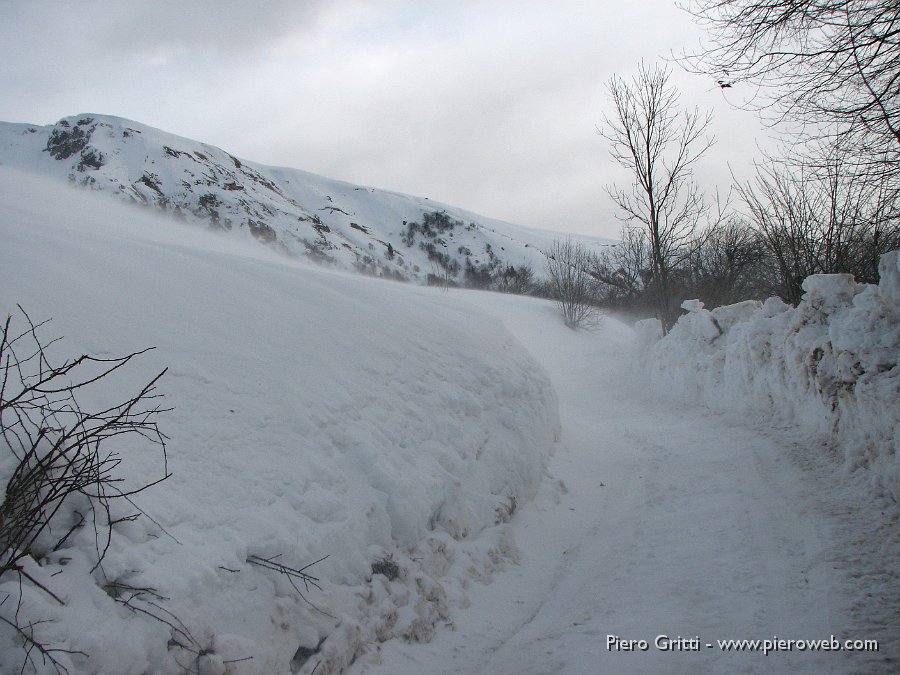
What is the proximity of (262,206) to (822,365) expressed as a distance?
66.6 meters

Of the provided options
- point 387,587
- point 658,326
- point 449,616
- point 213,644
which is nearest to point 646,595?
point 449,616

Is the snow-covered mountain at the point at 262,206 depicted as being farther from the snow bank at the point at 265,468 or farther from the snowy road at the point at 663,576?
the snow bank at the point at 265,468

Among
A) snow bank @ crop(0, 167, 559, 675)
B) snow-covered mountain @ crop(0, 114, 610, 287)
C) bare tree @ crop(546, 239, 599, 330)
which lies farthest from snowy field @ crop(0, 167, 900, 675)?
snow-covered mountain @ crop(0, 114, 610, 287)

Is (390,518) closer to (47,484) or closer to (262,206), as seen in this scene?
(47,484)

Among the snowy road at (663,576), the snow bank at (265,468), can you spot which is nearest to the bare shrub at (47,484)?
the snow bank at (265,468)

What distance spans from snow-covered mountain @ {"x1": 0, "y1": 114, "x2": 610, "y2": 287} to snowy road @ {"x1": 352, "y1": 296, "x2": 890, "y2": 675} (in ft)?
127

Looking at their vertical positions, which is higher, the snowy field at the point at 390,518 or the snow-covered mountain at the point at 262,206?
the snow-covered mountain at the point at 262,206

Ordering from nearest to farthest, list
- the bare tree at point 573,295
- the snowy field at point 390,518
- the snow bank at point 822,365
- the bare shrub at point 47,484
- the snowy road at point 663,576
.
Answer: the bare shrub at point 47,484, the snowy field at point 390,518, the snowy road at point 663,576, the snow bank at point 822,365, the bare tree at point 573,295

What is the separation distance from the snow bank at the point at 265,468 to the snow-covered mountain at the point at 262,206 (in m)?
38.8

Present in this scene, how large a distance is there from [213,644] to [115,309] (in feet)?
9.02

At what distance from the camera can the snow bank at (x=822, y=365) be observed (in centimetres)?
465

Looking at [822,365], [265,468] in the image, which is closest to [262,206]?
[822,365]

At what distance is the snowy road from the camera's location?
300 centimetres

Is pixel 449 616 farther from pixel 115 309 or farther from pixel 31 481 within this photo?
pixel 115 309
